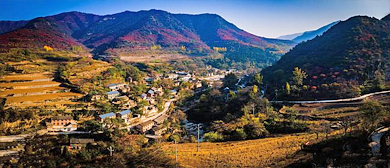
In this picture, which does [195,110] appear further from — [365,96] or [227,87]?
[365,96]

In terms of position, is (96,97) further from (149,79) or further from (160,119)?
(149,79)

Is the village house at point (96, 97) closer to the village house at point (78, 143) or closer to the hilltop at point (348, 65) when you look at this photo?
the village house at point (78, 143)

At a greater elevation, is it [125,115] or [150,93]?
[150,93]

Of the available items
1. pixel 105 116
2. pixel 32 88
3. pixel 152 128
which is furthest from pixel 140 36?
pixel 152 128

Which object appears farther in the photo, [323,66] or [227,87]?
[227,87]

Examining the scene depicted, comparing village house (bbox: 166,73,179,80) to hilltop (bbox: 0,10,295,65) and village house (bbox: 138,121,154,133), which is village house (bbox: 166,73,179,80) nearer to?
hilltop (bbox: 0,10,295,65)

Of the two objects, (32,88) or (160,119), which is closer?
(160,119)

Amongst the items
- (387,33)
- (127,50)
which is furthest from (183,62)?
(387,33)
